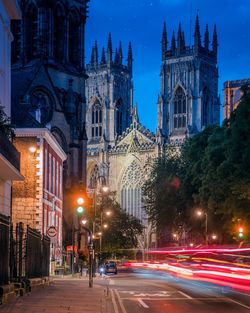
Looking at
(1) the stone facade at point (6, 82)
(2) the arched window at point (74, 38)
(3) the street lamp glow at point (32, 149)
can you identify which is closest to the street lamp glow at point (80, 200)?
(1) the stone facade at point (6, 82)

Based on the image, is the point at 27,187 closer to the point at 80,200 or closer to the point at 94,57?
the point at 80,200

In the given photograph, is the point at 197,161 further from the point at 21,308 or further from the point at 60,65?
the point at 21,308

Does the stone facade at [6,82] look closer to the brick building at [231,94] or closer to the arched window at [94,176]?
the arched window at [94,176]

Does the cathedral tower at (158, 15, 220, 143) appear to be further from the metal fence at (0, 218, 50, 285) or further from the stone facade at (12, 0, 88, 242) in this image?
the metal fence at (0, 218, 50, 285)

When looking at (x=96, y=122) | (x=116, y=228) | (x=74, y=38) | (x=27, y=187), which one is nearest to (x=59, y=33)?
(x=74, y=38)

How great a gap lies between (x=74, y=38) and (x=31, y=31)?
5.04 m

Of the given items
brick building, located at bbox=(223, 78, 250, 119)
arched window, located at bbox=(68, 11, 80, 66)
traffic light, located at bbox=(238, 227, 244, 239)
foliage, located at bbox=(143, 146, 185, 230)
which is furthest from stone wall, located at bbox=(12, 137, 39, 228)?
brick building, located at bbox=(223, 78, 250, 119)

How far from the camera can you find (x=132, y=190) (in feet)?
525

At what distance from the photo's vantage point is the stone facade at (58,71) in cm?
9500

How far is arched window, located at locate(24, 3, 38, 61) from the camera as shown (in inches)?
3989

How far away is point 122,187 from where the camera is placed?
161000mm

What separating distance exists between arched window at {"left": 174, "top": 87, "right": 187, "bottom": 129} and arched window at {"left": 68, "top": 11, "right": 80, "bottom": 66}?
2449 inches

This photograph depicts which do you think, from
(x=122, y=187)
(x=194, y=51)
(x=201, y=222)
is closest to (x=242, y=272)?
(x=201, y=222)

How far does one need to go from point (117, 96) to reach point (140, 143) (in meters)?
17.3
